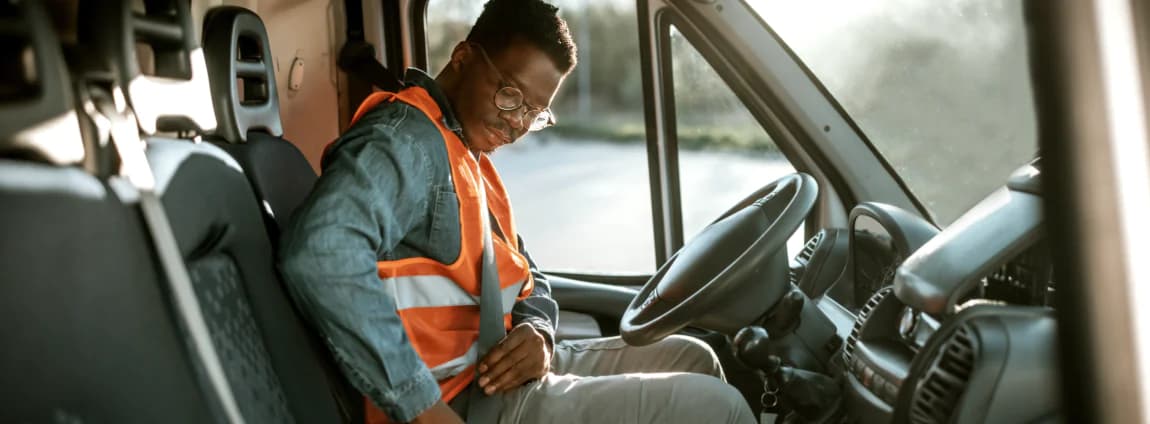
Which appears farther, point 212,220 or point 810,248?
point 810,248

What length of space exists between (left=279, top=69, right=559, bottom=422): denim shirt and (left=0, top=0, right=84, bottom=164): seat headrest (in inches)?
15.8

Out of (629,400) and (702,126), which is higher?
(702,126)

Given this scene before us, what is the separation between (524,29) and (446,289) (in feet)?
1.48

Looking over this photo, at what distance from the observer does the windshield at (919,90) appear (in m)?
2.14

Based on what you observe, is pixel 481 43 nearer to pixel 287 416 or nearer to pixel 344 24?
pixel 287 416

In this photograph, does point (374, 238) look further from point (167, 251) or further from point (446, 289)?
point (167, 251)

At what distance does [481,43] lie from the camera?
1690mm

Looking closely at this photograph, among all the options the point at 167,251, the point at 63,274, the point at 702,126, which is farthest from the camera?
the point at 702,126

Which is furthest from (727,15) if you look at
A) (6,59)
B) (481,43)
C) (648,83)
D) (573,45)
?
(6,59)

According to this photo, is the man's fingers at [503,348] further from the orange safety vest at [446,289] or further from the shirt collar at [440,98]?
the shirt collar at [440,98]

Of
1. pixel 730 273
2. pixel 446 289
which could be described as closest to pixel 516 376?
pixel 446 289

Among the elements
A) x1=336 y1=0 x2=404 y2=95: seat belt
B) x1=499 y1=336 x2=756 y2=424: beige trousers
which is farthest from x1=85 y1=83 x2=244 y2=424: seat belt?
x1=336 y1=0 x2=404 y2=95: seat belt

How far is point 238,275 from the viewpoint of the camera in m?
1.32

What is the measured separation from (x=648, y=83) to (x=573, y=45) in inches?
35.9
